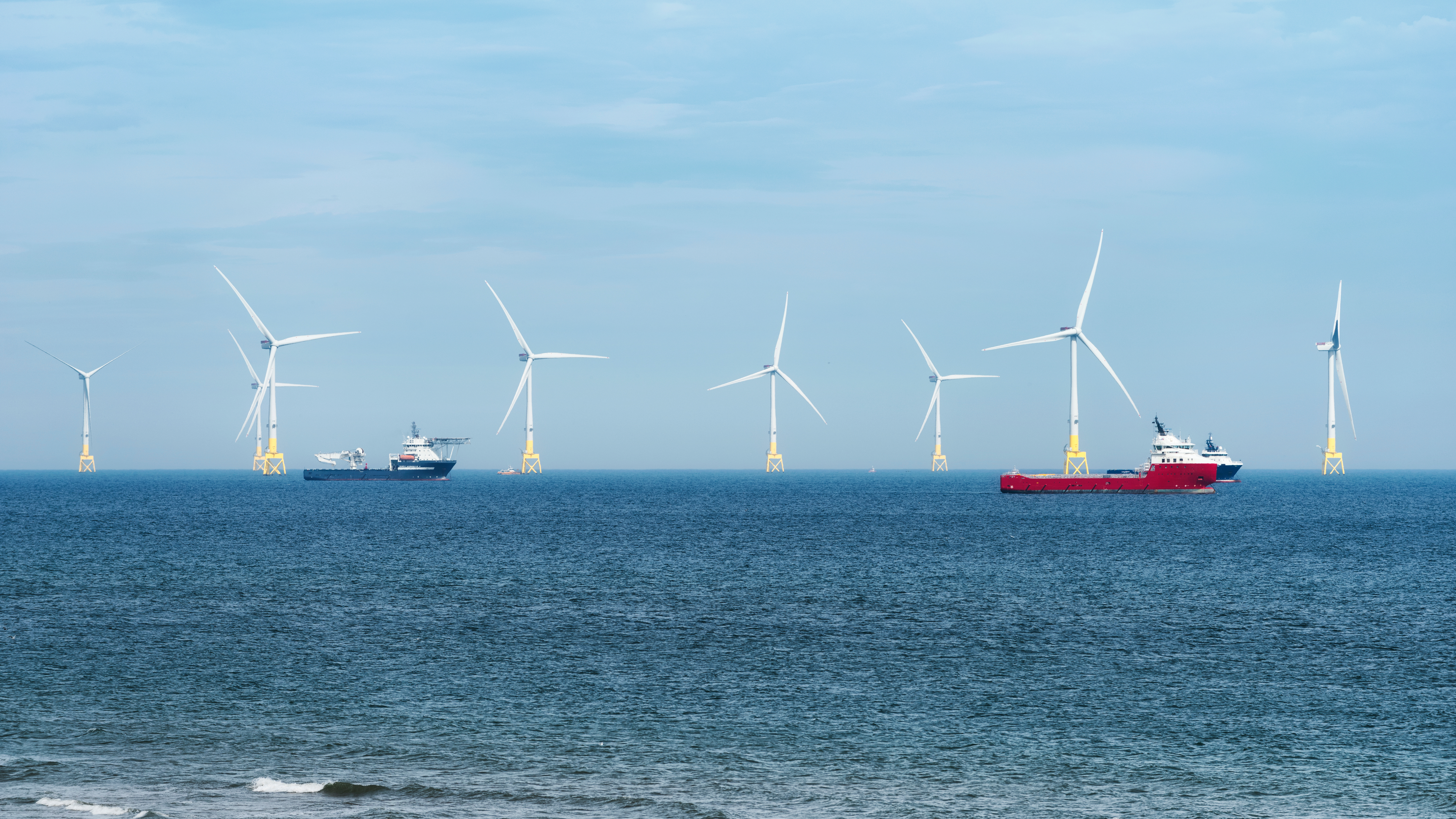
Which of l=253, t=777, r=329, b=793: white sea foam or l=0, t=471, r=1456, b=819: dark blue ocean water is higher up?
l=253, t=777, r=329, b=793: white sea foam

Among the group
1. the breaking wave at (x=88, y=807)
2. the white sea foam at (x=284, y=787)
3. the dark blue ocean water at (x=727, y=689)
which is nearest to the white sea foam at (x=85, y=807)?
the breaking wave at (x=88, y=807)

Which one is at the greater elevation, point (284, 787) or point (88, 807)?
point (88, 807)

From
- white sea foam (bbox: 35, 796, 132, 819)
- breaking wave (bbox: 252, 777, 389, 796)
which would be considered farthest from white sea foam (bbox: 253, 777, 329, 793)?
white sea foam (bbox: 35, 796, 132, 819)

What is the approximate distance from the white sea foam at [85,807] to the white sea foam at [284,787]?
124 inches

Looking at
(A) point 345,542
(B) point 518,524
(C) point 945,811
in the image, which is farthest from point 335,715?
(B) point 518,524

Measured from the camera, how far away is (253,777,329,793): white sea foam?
30125 millimetres

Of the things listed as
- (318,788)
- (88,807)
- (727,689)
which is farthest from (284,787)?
(727,689)

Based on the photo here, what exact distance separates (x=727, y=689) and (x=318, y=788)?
17.0 meters

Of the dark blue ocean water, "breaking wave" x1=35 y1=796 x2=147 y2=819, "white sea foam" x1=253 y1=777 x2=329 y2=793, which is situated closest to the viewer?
"breaking wave" x1=35 y1=796 x2=147 y2=819

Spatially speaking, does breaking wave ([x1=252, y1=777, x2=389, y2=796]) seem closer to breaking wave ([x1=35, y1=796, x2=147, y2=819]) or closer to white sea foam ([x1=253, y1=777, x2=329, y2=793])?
white sea foam ([x1=253, y1=777, x2=329, y2=793])

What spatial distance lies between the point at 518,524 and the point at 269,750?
399 feet

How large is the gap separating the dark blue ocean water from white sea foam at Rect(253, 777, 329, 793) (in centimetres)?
10

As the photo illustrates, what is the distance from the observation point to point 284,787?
100 ft

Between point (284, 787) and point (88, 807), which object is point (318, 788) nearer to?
point (284, 787)
